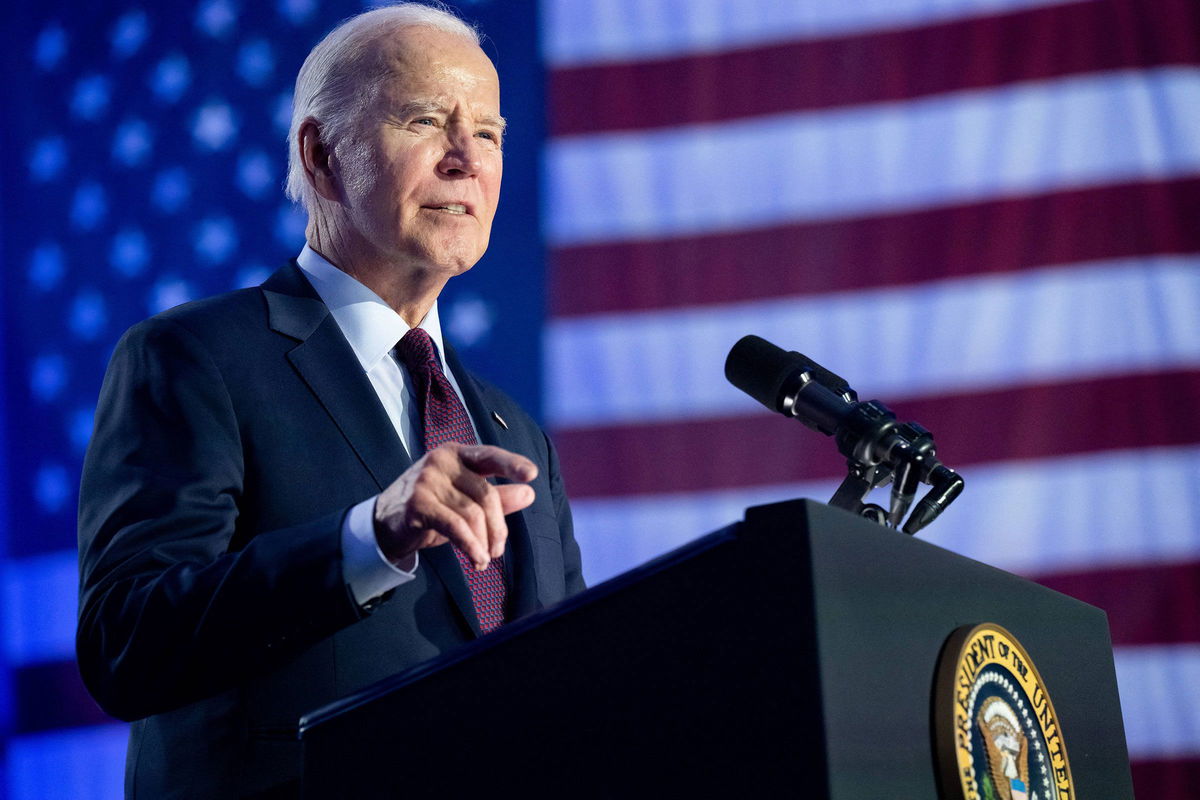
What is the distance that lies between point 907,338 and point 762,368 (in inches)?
68.0

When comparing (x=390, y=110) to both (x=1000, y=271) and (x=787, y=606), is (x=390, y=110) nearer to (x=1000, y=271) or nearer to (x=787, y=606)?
(x=787, y=606)

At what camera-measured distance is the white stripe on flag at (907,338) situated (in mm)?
2699

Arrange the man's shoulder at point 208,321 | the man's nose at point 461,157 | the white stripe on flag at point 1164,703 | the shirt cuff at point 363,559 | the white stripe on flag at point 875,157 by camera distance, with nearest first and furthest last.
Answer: the shirt cuff at point 363,559, the man's shoulder at point 208,321, the man's nose at point 461,157, the white stripe on flag at point 1164,703, the white stripe on flag at point 875,157

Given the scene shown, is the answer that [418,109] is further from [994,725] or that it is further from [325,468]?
[994,725]

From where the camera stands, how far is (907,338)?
2820 mm

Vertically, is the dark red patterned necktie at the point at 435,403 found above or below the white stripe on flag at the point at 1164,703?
above

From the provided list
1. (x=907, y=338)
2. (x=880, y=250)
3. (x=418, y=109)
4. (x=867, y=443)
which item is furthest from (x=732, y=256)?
(x=867, y=443)

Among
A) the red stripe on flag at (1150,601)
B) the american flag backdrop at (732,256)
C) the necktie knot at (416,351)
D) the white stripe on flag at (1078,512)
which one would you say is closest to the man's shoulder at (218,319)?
the necktie knot at (416,351)

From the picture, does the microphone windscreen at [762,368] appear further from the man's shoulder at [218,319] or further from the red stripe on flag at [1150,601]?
the red stripe on flag at [1150,601]

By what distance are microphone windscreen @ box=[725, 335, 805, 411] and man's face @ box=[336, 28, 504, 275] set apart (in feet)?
1.53

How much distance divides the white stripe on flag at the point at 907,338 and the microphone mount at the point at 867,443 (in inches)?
62.9

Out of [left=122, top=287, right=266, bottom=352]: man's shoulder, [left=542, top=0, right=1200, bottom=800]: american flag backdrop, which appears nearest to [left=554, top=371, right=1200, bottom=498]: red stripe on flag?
[left=542, top=0, right=1200, bottom=800]: american flag backdrop

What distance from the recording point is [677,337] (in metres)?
2.92

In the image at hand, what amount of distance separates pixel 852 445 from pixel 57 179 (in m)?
2.90
